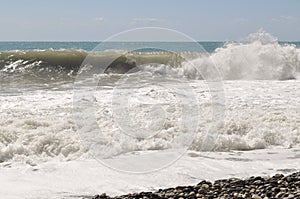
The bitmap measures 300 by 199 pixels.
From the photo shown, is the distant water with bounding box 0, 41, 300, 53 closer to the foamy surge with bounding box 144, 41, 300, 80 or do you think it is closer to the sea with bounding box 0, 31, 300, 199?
the sea with bounding box 0, 31, 300, 199

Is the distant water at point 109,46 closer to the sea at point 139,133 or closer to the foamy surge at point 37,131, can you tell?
the sea at point 139,133

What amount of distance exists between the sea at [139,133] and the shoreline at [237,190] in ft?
1.06

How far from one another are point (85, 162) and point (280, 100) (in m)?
5.75

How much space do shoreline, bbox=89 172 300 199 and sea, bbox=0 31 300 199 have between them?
0.32 m

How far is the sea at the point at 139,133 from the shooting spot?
561cm

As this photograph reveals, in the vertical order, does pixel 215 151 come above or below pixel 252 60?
below

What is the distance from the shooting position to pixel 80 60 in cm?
2066

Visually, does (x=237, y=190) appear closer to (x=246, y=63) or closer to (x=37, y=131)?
(x=37, y=131)

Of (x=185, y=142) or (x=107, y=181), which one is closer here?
(x=107, y=181)

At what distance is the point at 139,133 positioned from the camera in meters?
7.75

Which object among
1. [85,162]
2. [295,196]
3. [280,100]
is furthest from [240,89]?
[295,196]

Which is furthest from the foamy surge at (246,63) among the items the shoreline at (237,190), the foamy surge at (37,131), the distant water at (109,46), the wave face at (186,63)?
the shoreline at (237,190)

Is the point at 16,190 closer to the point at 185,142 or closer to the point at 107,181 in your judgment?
the point at 107,181

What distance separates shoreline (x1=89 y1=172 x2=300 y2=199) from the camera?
4506mm
